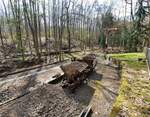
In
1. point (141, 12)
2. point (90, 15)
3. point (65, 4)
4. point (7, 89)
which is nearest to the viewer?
point (7, 89)

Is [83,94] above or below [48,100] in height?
below

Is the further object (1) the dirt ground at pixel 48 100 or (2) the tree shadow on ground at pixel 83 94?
(2) the tree shadow on ground at pixel 83 94

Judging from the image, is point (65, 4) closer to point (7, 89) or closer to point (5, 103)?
point (7, 89)

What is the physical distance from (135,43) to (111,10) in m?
30.0

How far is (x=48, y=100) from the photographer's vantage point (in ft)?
31.7

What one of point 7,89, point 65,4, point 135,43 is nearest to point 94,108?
point 7,89

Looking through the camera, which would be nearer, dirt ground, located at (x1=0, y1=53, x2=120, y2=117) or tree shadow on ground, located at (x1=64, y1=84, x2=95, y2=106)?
dirt ground, located at (x1=0, y1=53, x2=120, y2=117)

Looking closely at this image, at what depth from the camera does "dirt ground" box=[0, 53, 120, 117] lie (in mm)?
8414

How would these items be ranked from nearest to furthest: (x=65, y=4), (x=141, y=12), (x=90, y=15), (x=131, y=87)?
(x=131, y=87) → (x=65, y=4) → (x=141, y=12) → (x=90, y=15)

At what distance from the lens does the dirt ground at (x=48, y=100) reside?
8414 millimetres

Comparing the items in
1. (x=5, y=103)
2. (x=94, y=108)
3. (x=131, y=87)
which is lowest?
(x=94, y=108)

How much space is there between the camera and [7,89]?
11.5m

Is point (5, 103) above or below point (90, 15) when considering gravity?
below

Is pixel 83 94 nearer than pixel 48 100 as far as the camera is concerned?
No
